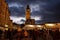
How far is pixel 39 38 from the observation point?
555 inches

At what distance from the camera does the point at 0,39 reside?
13828 millimetres

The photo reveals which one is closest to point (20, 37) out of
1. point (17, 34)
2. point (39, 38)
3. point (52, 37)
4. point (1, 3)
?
point (17, 34)

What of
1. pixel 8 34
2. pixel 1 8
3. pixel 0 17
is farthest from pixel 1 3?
pixel 8 34

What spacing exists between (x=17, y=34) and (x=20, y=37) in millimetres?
383

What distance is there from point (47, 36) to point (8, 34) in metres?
3.43

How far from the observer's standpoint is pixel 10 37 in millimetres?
13984

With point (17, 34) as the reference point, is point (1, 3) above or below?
above

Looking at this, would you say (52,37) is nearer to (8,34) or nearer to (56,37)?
(56,37)

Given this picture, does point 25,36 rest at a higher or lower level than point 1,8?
lower

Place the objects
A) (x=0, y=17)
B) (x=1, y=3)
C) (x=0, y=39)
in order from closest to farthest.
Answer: (x=0, y=39), (x=0, y=17), (x=1, y=3)

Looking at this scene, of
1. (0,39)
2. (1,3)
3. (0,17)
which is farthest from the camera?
(1,3)

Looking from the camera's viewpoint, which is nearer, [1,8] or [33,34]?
[33,34]

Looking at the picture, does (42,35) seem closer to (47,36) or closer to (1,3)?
(47,36)

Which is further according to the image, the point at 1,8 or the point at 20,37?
the point at 1,8
